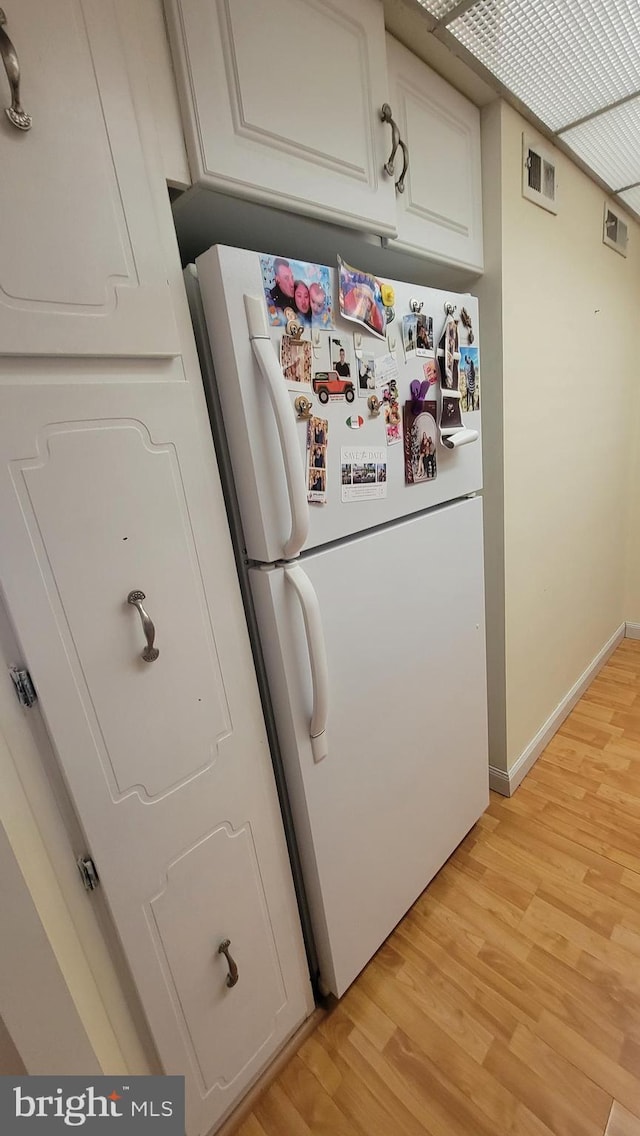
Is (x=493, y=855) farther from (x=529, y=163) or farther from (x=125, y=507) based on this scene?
(x=529, y=163)

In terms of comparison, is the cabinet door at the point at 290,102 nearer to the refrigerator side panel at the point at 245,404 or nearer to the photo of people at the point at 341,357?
the refrigerator side panel at the point at 245,404

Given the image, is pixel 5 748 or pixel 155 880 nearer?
pixel 5 748

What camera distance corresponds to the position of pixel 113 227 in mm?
640

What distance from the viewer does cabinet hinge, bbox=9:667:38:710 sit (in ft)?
2.05

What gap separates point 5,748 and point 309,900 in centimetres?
86

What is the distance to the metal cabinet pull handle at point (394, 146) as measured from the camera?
3.10 feet

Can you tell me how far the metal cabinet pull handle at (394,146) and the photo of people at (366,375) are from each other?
0.45 m

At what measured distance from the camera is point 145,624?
0.71m

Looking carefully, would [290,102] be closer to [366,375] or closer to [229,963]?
[366,375]

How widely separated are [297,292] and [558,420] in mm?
1395

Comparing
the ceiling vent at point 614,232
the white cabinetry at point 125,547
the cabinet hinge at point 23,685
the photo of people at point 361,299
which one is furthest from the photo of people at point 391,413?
the ceiling vent at point 614,232

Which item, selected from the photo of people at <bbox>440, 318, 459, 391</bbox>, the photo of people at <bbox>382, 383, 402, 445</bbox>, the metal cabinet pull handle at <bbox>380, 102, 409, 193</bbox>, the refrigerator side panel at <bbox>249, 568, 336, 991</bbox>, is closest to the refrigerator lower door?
the refrigerator side panel at <bbox>249, 568, 336, 991</bbox>

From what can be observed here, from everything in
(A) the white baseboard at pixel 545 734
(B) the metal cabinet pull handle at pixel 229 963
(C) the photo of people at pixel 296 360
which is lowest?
(A) the white baseboard at pixel 545 734

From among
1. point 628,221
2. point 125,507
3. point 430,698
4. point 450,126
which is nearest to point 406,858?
point 430,698
